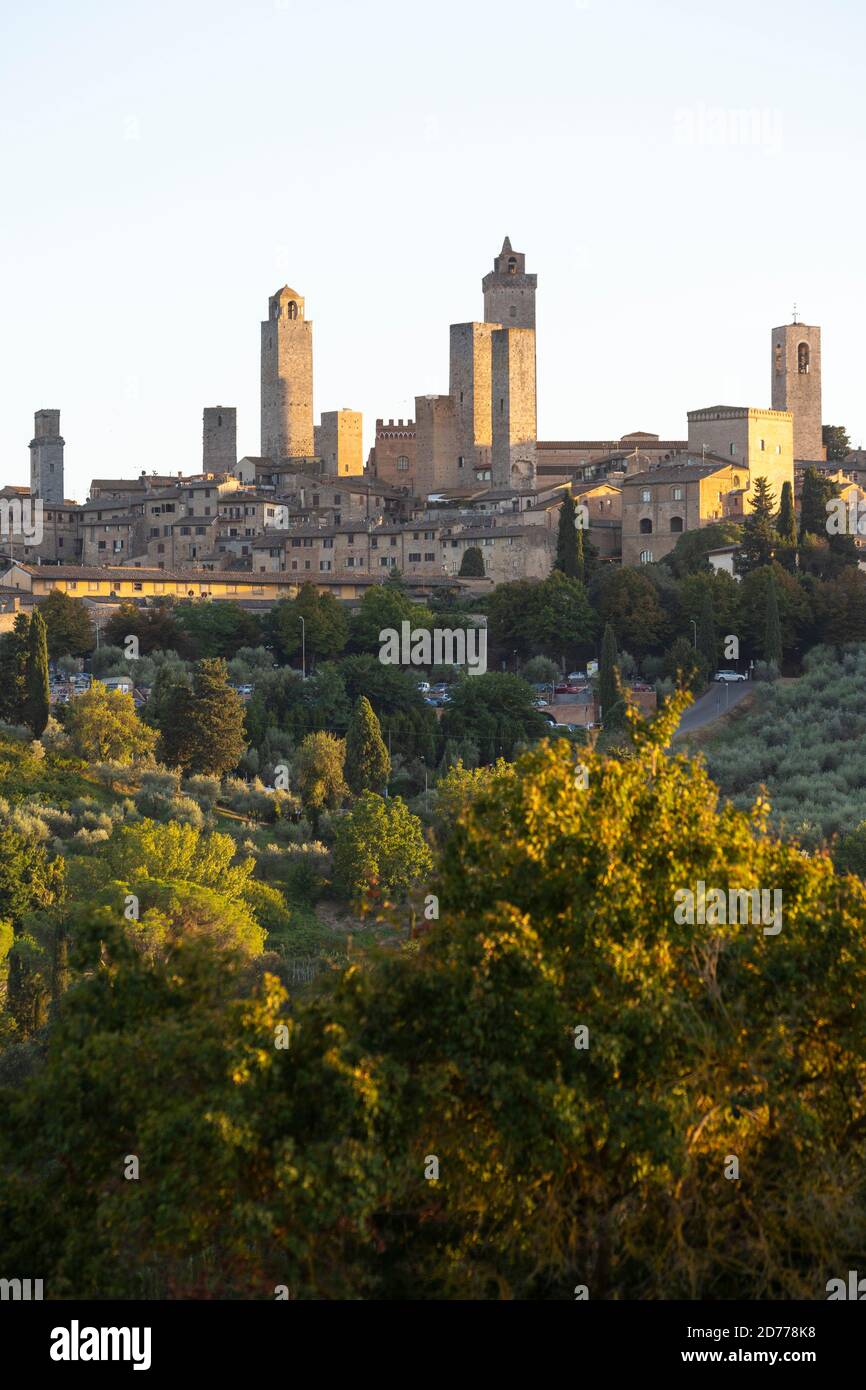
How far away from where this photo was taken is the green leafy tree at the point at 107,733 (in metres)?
43.0

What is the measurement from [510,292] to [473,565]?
82.8ft

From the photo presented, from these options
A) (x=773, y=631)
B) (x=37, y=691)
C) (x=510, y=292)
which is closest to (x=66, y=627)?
(x=37, y=691)

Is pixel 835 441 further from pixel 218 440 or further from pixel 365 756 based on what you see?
pixel 365 756

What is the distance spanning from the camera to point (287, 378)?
8975cm

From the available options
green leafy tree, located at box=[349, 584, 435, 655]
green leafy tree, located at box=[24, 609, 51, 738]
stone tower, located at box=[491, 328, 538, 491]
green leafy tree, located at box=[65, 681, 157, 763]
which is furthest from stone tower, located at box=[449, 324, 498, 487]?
green leafy tree, located at box=[65, 681, 157, 763]

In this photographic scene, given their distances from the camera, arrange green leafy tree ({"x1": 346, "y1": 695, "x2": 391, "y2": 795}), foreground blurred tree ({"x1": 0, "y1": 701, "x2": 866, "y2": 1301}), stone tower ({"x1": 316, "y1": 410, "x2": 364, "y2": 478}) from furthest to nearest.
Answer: stone tower ({"x1": 316, "y1": 410, "x2": 364, "y2": 478})
green leafy tree ({"x1": 346, "y1": 695, "x2": 391, "y2": 795})
foreground blurred tree ({"x1": 0, "y1": 701, "x2": 866, "y2": 1301})

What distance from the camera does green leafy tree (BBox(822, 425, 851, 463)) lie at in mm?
83019

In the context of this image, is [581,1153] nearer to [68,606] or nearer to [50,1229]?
[50,1229]

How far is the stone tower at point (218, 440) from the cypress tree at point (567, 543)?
34315 mm

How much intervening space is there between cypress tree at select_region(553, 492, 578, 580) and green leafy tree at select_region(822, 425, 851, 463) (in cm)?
2570

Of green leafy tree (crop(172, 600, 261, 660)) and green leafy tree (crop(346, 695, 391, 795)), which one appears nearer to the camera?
green leafy tree (crop(346, 695, 391, 795))

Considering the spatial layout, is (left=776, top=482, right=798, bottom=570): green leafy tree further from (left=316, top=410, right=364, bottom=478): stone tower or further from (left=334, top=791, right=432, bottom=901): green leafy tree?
(left=316, top=410, right=364, bottom=478): stone tower

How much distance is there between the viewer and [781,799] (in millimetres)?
39812
